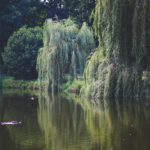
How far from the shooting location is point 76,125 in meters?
18.8

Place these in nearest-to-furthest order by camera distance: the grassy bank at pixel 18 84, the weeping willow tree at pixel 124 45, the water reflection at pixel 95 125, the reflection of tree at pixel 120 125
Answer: the reflection of tree at pixel 120 125, the water reflection at pixel 95 125, the weeping willow tree at pixel 124 45, the grassy bank at pixel 18 84

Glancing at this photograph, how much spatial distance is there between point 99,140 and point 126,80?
9179 millimetres

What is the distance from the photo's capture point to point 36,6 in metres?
53.9

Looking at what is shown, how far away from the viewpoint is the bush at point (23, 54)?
42.2m

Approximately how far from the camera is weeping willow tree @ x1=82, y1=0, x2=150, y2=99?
20.4 meters

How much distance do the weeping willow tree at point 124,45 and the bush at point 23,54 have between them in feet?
56.5

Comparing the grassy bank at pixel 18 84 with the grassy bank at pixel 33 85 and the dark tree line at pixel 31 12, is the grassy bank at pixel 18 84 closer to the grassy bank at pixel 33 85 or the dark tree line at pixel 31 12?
the grassy bank at pixel 33 85

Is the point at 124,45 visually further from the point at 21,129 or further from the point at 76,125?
the point at 21,129

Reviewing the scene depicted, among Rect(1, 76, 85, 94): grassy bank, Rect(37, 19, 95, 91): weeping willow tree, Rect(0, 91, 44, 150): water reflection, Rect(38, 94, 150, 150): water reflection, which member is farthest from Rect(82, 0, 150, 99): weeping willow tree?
Rect(37, 19, 95, 91): weeping willow tree

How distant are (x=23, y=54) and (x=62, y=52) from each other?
9561 millimetres

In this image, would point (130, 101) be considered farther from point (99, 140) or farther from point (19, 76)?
point (19, 76)

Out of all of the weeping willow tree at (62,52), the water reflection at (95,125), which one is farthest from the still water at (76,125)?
the weeping willow tree at (62,52)

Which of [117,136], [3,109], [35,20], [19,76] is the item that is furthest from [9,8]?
[117,136]

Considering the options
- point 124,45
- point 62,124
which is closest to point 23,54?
point 124,45
